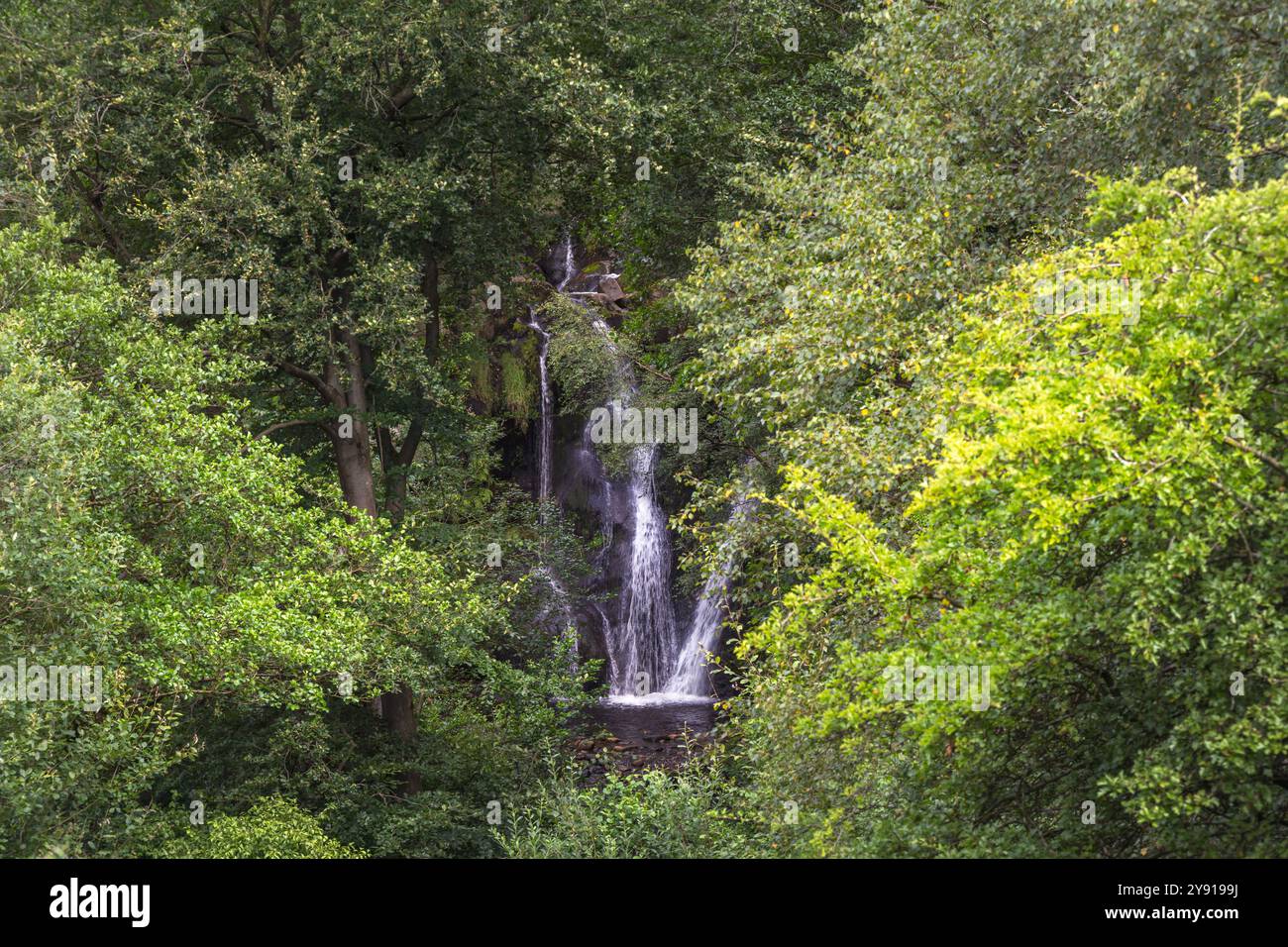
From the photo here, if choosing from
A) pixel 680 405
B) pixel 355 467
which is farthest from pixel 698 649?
pixel 355 467

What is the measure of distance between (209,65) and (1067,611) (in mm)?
15980

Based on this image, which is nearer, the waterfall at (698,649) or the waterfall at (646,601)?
the waterfall at (698,649)

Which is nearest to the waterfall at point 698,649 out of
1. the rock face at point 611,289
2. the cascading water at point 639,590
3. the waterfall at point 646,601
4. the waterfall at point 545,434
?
the cascading water at point 639,590

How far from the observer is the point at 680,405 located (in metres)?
21.5

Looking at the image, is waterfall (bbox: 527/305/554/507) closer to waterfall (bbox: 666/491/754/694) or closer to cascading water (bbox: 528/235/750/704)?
cascading water (bbox: 528/235/750/704)

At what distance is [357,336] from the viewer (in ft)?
63.3

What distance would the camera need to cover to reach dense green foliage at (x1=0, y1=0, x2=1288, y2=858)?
7.99 meters

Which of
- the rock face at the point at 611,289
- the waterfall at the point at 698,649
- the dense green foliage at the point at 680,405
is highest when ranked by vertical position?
the rock face at the point at 611,289

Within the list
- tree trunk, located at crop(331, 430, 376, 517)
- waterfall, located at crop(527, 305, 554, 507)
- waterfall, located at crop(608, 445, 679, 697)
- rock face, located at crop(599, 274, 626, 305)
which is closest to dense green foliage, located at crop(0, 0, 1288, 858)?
tree trunk, located at crop(331, 430, 376, 517)

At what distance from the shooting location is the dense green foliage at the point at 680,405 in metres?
7.99

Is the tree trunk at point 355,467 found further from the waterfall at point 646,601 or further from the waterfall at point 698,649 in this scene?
the waterfall at point 698,649
